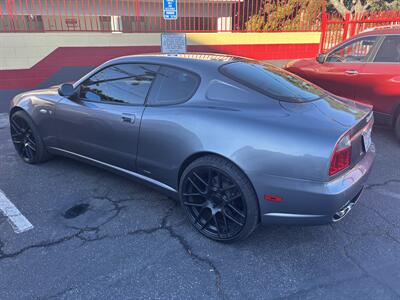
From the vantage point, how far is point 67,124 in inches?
140

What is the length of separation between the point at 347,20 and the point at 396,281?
Answer: 816 cm

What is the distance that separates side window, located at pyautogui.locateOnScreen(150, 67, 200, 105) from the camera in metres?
2.78

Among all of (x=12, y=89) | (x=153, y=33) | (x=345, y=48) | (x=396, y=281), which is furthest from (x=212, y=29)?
(x=396, y=281)

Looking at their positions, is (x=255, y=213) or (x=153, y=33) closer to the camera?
(x=255, y=213)

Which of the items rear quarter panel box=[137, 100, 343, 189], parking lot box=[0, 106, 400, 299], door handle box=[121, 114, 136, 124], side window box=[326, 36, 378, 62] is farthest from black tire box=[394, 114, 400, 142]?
door handle box=[121, 114, 136, 124]

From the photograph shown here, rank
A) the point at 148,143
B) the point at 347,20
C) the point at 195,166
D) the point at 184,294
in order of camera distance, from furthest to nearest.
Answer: the point at 347,20, the point at 148,143, the point at 195,166, the point at 184,294

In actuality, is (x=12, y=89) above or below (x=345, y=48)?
below

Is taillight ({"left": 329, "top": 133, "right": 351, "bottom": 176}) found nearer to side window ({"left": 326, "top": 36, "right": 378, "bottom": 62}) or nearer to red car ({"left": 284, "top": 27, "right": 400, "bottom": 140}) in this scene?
red car ({"left": 284, "top": 27, "right": 400, "bottom": 140})

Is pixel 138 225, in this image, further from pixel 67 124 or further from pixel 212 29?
pixel 212 29

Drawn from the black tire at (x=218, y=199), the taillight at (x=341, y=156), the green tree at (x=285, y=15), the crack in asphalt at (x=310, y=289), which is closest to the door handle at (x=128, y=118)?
the black tire at (x=218, y=199)

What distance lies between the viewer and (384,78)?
477cm

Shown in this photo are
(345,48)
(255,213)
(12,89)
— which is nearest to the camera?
(255,213)

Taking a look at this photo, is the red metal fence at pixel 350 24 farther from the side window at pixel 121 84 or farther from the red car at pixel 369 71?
the side window at pixel 121 84

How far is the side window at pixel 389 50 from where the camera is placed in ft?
15.5
